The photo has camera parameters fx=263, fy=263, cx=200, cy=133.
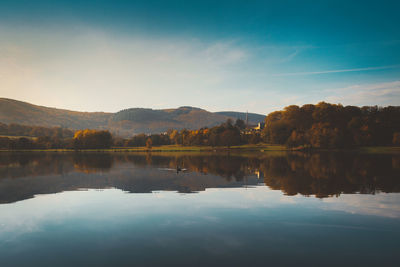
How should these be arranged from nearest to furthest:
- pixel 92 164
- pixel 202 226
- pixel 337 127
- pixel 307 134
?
1. pixel 202 226
2. pixel 92 164
3. pixel 337 127
4. pixel 307 134

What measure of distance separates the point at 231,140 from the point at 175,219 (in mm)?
116636

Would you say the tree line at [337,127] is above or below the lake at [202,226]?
above

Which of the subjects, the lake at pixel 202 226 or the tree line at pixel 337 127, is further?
the tree line at pixel 337 127

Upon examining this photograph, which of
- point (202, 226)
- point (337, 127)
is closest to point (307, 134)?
point (337, 127)

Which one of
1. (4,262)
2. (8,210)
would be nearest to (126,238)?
(4,262)

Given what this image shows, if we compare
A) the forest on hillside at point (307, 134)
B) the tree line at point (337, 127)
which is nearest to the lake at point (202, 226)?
the tree line at point (337, 127)

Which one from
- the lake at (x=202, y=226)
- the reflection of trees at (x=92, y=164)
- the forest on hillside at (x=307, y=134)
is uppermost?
the forest on hillside at (x=307, y=134)

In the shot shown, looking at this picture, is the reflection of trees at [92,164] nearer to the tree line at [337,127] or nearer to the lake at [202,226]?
the lake at [202,226]

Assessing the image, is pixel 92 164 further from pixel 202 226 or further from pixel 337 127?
pixel 337 127

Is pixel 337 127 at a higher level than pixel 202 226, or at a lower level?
higher

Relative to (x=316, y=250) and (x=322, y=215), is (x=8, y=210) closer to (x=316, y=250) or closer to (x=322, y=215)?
(x=316, y=250)

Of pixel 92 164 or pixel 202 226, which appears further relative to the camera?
pixel 92 164

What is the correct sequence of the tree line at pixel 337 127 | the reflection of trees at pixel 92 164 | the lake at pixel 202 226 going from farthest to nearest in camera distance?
the tree line at pixel 337 127 < the reflection of trees at pixel 92 164 < the lake at pixel 202 226

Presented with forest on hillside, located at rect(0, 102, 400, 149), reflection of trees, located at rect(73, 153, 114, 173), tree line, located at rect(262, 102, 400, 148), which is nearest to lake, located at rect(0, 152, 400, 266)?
reflection of trees, located at rect(73, 153, 114, 173)
